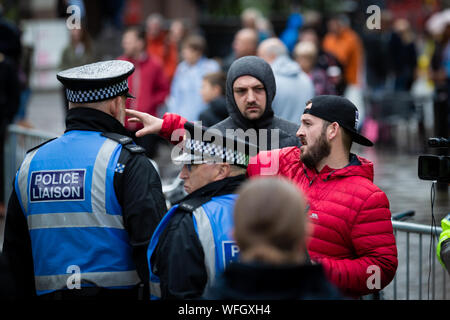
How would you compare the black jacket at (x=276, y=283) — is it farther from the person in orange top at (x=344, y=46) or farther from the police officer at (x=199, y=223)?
the person in orange top at (x=344, y=46)

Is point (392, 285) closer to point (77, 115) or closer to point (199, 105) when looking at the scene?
point (77, 115)

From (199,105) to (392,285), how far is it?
6230 millimetres

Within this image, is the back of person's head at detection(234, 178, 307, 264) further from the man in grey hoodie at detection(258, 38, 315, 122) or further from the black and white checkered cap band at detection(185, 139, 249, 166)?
the man in grey hoodie at detection(258, 38, 315, 122)

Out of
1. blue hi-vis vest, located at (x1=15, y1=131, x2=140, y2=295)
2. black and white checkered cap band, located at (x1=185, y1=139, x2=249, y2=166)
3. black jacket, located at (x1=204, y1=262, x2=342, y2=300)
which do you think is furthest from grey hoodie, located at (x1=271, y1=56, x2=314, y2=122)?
black jacket, located at (x1=204, y1=262, x2=342, y2=300)

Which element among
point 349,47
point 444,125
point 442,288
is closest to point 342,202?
point 442,288

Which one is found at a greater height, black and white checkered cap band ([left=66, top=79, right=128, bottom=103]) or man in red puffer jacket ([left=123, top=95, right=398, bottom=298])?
black and white checkered cap band ([left=66, top=79, right=128, bottom=103])

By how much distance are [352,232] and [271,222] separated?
5.91 ft

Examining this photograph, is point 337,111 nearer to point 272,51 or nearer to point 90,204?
point 90,204

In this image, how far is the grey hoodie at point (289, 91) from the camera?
8227mm

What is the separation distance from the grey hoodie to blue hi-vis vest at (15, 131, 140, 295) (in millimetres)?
4221

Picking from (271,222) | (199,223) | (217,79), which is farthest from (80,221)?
(217,79)

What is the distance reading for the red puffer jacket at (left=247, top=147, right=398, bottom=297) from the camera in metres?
4.22

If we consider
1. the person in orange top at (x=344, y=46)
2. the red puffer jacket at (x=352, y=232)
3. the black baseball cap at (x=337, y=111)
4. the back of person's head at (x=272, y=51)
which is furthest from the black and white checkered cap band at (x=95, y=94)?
the person in orange top at (x=344, y=46)

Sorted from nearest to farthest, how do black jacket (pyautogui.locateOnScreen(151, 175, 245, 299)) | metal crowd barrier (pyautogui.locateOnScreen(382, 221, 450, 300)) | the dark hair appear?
1. black jacket (pyautogui.locateOnScreen(151, 175, 245, 299))
2. metal crowd barrier (pyautogui.locateOnScreen(382, 221, 450, 300))
3. the dark hair
